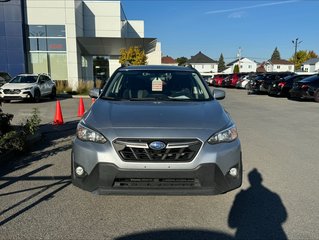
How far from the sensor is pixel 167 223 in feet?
11.9

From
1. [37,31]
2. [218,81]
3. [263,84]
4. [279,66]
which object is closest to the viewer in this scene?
[263,84]

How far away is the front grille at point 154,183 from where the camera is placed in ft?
11.5

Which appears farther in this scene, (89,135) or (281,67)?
(281,67)

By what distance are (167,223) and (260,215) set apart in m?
1.11

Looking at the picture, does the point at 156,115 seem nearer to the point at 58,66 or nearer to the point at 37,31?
the point at 58,66

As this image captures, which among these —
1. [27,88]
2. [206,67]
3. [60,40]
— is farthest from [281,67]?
[27,88]

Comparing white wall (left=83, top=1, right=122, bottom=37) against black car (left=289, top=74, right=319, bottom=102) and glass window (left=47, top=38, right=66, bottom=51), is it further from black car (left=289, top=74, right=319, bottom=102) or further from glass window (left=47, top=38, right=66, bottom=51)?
black car (left=289, top=74, right=319, bottom=102)

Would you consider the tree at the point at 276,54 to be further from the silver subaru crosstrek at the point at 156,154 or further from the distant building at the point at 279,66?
the silver subaru crosstrek at the point at 156,154

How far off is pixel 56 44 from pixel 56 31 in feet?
3.74

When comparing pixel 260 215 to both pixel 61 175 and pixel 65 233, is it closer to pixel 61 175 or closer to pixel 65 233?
pixel 65 233

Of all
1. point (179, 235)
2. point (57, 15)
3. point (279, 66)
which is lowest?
point (179, 235)

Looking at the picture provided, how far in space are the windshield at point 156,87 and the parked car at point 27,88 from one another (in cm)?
1342

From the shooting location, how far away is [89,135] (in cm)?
374

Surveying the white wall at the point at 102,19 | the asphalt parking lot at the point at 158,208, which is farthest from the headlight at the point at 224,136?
the white wall at the point at 102,19
